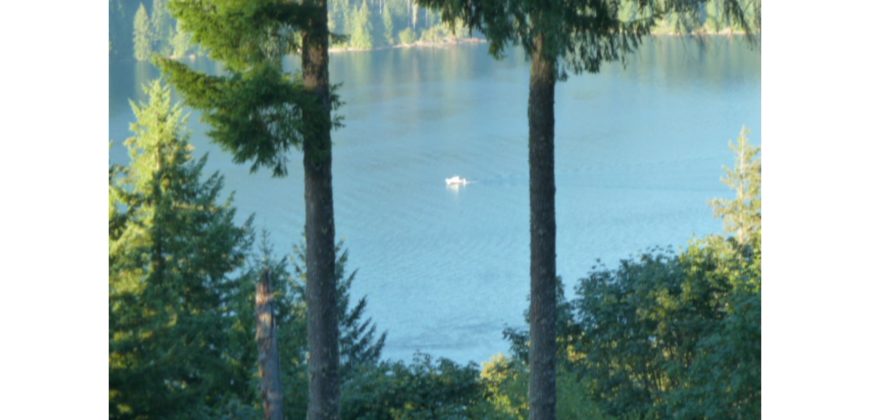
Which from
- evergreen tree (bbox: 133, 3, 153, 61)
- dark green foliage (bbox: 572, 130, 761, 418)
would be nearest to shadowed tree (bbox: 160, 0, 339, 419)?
dark green foliage (bbox: 572, 130, 761, 418)

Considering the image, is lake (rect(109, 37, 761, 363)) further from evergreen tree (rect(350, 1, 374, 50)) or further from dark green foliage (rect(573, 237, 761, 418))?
dark green foliage (rect(573, 237, 761, 418))

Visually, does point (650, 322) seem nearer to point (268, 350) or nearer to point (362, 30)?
point (268, 350)

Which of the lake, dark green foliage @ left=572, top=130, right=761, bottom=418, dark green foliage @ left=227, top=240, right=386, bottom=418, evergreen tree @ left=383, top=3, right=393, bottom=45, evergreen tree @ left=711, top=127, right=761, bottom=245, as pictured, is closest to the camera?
dark green foliage @ left=572, top=130, right=761, bottom=418

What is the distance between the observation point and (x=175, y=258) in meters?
15.7

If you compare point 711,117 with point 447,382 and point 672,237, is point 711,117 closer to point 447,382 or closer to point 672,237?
point 672,237

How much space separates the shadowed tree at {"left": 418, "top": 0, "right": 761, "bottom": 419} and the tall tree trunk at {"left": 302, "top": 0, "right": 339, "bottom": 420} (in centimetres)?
66

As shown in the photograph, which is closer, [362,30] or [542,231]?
[542,231]

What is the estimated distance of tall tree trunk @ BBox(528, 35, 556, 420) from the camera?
5.91m

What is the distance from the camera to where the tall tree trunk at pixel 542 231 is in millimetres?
5910

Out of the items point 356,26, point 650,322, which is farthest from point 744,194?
point 356,26

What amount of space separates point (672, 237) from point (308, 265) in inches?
784

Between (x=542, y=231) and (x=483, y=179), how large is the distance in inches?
1012

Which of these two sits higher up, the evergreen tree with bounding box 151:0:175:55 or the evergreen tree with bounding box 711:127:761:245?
the evergreen tree with bounding box 151:0:175:55

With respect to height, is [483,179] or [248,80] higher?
[248,80]
